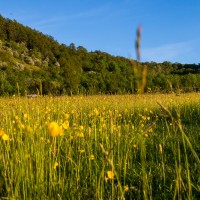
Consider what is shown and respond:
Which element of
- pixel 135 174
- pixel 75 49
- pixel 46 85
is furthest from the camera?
pixel 75 49

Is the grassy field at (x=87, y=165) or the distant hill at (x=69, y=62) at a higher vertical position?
the distant hill at (x=69, y=62)

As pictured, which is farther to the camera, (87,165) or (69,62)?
(69,62)

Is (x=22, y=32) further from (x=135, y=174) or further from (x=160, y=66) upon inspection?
(x=135, y=174)

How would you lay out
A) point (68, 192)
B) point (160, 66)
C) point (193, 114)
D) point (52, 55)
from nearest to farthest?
point (68, 192)
point (193, 114)
point (52, 55)
point (160, 66)

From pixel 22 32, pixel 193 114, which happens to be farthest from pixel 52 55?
pixel 193 114

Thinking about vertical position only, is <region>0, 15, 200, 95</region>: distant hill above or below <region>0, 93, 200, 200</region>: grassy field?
above

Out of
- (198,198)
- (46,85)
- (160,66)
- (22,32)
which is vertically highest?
(22,32)

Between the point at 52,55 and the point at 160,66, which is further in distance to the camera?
the point at 160,66

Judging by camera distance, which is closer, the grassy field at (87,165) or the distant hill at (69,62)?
the grassy field at (87,165)

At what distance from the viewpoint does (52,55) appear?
5812cm

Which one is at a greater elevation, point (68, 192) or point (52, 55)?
point (52, 55)

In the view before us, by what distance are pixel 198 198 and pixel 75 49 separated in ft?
208

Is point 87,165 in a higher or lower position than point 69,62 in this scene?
lower

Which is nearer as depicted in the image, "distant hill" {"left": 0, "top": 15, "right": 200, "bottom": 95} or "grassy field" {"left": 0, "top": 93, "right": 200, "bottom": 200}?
"grassy field" {"left": 0, "top": 93, "right": 200, "bottom": 200}
